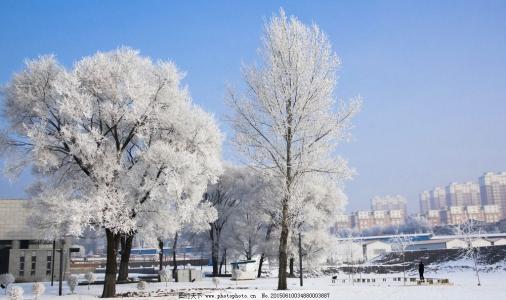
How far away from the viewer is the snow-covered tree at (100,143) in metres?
23.2

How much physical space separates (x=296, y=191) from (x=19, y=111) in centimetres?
1481

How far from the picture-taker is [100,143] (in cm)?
2425

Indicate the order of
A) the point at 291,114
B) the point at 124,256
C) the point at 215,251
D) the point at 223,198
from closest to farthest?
the point at 291,114
the point at 124,256
the point at 215,251
the point at 223,198

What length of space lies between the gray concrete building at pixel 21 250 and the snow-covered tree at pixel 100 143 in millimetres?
23223

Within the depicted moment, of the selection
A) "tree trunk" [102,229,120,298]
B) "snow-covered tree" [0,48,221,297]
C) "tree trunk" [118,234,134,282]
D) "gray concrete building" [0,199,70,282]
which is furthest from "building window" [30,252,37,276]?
"tree trunk" [102,229,120,298]

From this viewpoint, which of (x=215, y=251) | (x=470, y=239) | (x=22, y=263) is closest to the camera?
(x=22, y=263)

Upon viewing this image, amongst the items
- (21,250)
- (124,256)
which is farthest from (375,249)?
(124,256)

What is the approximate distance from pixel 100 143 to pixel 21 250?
29.1 metres

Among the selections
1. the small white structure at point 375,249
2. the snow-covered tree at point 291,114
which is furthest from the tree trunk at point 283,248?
the small white structure at point 375,249

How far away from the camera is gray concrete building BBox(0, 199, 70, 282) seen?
1838 inches

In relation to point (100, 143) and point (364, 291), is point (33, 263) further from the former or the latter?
point (364, 291)

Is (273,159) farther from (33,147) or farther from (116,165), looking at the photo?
(33,147)

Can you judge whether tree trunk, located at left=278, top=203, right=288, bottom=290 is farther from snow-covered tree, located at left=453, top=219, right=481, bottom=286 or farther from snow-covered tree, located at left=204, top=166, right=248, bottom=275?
snow-covered tree, located at left=204, top=166, right=248, bottom=275

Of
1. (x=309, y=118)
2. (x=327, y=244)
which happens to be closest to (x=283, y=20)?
(x=309, y=118)
